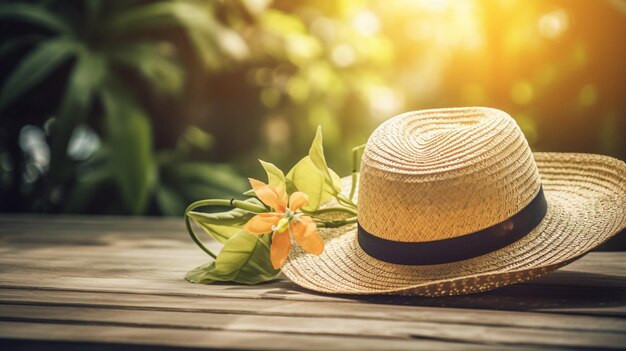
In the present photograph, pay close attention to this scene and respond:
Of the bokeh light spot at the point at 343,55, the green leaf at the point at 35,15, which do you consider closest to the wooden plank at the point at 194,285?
the green leaf at the point at 35,15

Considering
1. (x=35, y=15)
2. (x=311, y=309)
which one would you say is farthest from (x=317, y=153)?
(x=35, y=15)

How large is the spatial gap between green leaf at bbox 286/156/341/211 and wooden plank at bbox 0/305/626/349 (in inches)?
15.5

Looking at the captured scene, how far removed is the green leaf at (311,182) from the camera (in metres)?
1.59

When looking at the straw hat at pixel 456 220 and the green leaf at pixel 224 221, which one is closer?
the straw hat at pixel 456 220

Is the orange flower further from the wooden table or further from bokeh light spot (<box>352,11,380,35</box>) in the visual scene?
bokeh light spot (<box>352,11,380,35</box>)

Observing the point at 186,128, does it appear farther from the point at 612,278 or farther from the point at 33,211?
the point at 612,278

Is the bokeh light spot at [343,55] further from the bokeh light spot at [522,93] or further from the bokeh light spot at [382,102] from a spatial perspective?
the bokeh light spot at [522,93]

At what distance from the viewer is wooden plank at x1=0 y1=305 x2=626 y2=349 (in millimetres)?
1081

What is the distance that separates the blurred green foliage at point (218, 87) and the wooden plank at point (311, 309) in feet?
6.78

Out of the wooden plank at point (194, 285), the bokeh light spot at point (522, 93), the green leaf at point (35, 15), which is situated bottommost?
the bokeh light spot at point (522, 93)

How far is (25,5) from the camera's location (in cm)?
366

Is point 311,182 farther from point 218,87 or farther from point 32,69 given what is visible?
point 218,87

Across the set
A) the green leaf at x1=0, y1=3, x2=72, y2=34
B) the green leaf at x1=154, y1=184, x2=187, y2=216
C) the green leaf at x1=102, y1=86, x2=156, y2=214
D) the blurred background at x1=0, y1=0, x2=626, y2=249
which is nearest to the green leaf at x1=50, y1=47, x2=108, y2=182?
the blurred background at x1=0, y1=0, x2=626, y2=249

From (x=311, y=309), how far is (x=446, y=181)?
1.07 feet
